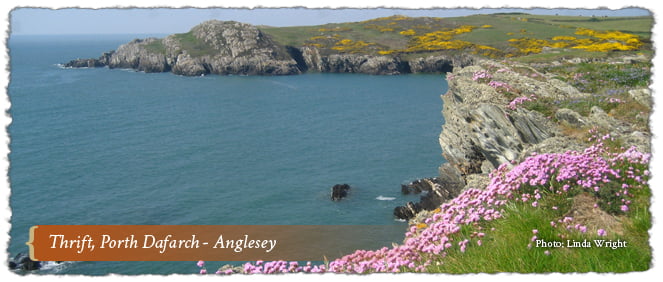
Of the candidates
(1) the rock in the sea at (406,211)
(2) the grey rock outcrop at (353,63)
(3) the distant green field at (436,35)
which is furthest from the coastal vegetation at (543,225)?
(2) the grey rock outcrop at (353,63)

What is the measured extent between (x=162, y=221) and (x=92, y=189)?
11.0m

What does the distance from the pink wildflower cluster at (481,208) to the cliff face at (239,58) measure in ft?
430

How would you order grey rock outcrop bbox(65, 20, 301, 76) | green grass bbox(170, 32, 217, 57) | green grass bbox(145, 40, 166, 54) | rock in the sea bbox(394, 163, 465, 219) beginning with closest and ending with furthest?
1. rock in the sea bbox(394, 163, 465, 219)
2. grey rock outcrop bbox(65, 20, 301, 76)
3. green grass bbox(170, 32, 217, 57)
4. green grass bbox(145, 40, 166, 54)

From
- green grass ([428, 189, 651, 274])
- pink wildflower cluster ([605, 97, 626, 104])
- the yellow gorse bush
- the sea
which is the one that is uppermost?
the yellow gorse bush

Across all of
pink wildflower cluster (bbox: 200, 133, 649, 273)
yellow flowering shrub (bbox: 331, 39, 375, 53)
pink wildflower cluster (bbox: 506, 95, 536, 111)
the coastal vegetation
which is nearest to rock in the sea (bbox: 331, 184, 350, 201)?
pink wildflower cluster (bbox: 506, 95, 536, 111)

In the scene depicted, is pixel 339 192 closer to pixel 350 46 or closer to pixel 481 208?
pixel 481 208

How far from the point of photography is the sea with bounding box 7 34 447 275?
38688 millimetres

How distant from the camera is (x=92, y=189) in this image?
43.4 meters

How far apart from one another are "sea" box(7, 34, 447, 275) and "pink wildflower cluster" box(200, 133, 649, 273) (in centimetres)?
458

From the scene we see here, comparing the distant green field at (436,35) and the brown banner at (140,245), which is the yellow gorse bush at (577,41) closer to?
the distant green field at (436,35)

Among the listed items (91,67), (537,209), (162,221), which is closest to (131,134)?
(162,221)

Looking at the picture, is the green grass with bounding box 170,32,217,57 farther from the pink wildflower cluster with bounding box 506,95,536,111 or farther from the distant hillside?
the pink wildflower cluster with bounding box 506,95,536,111

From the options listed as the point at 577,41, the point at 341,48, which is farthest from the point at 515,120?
the point at 341,48

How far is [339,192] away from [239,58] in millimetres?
111188
